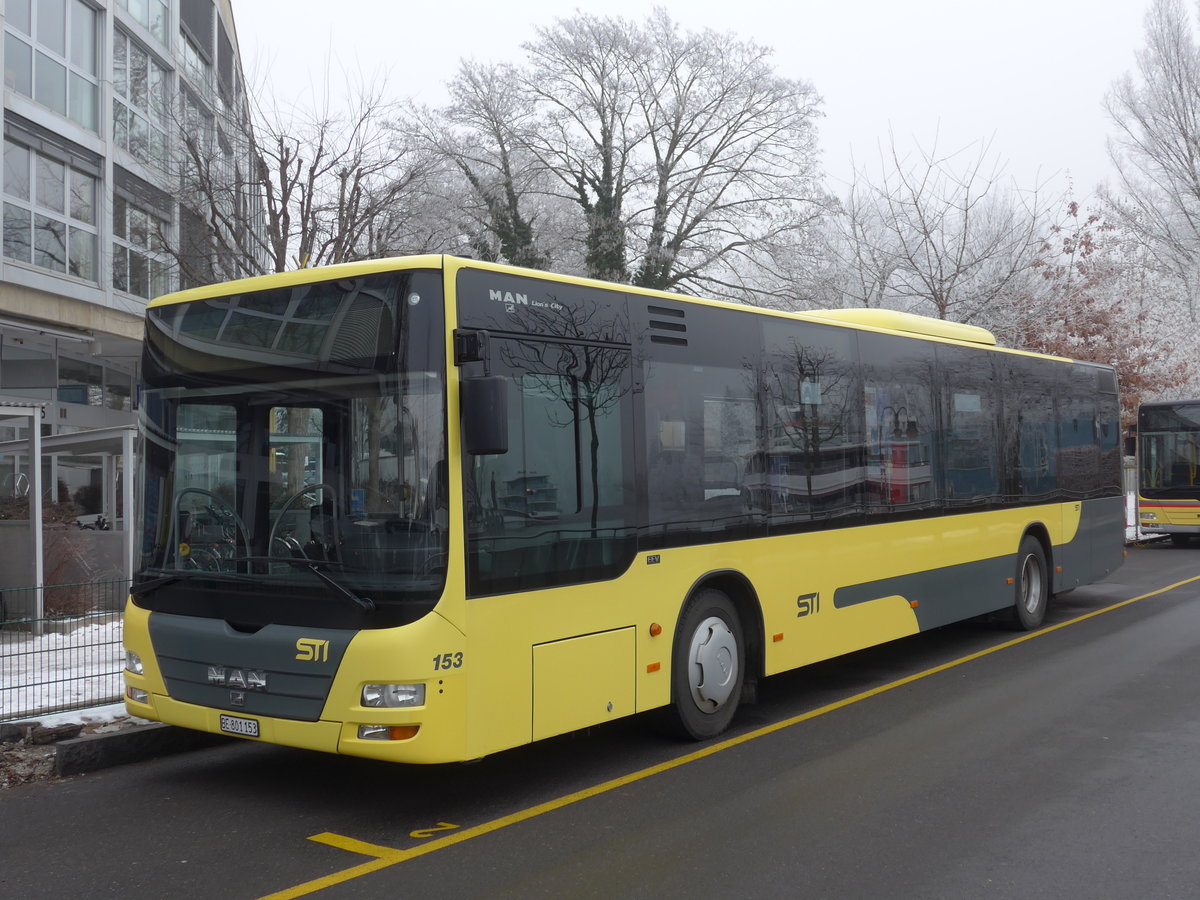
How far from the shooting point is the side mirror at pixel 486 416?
216 inches

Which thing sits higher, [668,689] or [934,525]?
[934,525]

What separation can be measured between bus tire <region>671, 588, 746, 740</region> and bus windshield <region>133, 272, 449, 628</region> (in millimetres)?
2177

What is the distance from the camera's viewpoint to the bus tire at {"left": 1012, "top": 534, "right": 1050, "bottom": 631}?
466 inches

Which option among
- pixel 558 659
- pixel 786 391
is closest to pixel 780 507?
pixel 786 391

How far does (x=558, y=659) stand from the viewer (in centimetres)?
616

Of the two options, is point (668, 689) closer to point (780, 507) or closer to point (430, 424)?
point (780, 507)

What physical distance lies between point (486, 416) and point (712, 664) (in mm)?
2765

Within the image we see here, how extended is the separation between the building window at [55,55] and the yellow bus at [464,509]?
38.3ft

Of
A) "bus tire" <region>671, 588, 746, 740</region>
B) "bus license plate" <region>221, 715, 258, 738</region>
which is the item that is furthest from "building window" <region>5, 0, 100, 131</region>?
"bus tire" <region>671, 588, 746, 740</region>

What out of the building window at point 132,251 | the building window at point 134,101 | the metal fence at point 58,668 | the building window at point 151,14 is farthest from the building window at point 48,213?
the metal fence at point 58,668

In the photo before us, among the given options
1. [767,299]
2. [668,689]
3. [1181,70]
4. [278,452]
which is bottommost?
[668,689]

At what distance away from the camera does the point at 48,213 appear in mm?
16344

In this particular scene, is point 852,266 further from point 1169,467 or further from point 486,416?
point 486,416

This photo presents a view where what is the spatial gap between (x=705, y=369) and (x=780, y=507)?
126 cm
